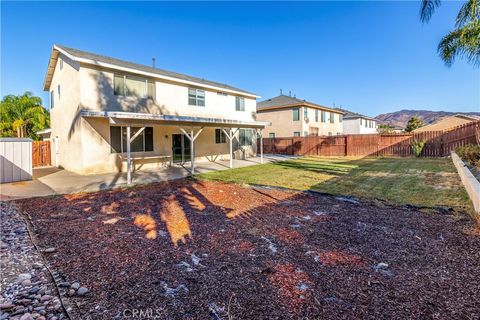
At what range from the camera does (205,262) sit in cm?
348

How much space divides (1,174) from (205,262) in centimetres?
1052

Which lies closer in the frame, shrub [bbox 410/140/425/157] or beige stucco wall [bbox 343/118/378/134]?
shrub [bbox 410/140/425/157]

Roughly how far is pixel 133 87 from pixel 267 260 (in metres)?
12.6

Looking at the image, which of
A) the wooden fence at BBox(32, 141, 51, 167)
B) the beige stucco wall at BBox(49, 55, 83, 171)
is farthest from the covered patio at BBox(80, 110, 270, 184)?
the wooden fence at BBox(32, 141, 51, 167)

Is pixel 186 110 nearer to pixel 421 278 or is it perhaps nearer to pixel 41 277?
pixel 41 277

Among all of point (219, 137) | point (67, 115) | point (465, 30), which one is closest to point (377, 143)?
point (465, 30)

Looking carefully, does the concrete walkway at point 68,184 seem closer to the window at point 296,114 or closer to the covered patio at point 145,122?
the covered patio at point 145,122

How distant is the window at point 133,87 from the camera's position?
12523 mm

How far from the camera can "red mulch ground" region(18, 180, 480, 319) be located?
252 centimetres

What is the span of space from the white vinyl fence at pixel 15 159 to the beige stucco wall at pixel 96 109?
1926 mm

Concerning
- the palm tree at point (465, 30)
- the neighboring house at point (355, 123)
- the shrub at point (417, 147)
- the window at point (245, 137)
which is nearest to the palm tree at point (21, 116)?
the window at point (245, 137)

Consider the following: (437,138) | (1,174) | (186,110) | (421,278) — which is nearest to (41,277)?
(421,278)

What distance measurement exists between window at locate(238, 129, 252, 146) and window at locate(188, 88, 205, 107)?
4066 millimetres

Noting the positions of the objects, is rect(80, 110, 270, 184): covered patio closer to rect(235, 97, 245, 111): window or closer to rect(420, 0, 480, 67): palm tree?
rect(235, 97, 245, 111): window
